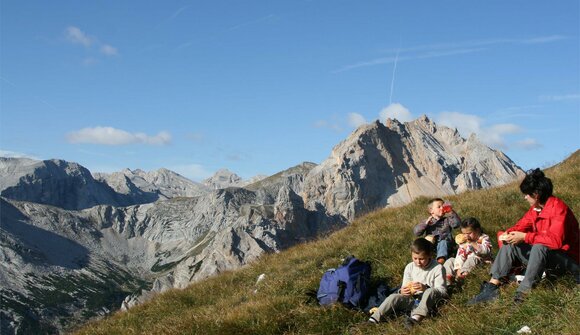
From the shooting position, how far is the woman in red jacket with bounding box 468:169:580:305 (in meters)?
8.20

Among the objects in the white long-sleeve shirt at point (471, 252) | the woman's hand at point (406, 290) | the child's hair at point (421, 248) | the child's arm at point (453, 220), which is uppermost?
the child's arm at point (453, 220)

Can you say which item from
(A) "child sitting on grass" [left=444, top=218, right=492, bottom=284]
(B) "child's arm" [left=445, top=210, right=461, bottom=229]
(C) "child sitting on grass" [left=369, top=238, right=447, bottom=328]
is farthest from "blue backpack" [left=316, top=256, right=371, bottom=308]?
(B) "child's arm" [left=445, top=210, right=461, bottom=229]

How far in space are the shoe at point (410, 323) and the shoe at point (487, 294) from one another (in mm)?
1034

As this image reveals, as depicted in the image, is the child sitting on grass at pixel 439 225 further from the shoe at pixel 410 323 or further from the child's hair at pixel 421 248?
the shoe at pixel 410 323

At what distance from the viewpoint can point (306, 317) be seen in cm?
1016

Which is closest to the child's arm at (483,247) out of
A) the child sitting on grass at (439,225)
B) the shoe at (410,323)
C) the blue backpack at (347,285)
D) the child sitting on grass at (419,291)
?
the child sitting on grass at (439,225)

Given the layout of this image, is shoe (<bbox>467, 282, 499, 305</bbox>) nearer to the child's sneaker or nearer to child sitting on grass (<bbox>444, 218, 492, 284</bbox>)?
the child's sneaker

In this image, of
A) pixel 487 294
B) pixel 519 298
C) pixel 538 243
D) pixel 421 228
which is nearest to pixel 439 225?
pixel 421 228

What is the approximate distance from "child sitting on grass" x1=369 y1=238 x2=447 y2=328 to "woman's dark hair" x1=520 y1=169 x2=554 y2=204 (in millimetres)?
2290

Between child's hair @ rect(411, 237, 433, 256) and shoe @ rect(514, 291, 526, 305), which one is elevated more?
child's hair @ rect(411, 237, 433, 256)

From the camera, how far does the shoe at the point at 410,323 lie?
8.38m

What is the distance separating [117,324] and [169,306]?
5.13 feet

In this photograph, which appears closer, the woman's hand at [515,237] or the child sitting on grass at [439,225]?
the woman's hand at [515,237]

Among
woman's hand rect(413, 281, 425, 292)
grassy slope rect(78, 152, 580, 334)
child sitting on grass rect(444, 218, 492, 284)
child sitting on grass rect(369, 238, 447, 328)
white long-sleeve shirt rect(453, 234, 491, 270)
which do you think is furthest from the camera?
white long-sleeve shirt rect(453, 234, 491, 270)
